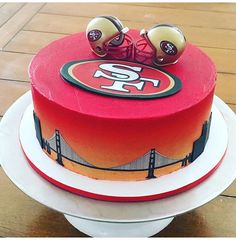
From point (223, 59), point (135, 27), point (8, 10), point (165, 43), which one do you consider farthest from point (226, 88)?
point (8, 10)

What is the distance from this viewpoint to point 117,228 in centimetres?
79

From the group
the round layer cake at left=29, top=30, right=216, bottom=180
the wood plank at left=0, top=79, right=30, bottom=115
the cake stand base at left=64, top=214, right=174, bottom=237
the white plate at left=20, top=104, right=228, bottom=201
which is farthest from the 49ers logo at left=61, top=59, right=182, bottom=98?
the wood plank at left=0, top=79, right=30, bottom=115

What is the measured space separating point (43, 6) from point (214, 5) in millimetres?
615

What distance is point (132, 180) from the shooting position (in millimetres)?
673

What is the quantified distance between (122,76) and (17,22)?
34.1 inches

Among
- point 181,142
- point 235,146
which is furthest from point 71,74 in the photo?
point 235,146

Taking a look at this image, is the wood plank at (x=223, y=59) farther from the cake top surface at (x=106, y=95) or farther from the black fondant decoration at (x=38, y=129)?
the black fondant decoration at (x=38, y=129)

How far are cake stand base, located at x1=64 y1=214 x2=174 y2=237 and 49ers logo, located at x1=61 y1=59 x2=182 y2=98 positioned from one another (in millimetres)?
255

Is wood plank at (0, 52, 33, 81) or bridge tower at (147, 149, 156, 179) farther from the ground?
bridge tower at (147, 149, 156, 179)

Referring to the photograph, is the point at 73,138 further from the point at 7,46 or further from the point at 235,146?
the point at 7,46

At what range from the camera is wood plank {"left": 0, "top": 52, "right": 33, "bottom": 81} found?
1206mm

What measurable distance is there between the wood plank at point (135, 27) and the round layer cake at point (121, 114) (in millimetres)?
678

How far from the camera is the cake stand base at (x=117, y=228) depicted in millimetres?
791

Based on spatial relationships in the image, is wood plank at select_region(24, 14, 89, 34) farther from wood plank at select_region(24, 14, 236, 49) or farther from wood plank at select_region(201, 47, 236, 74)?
wood plank at select_region(201, 47, 236, 74)
